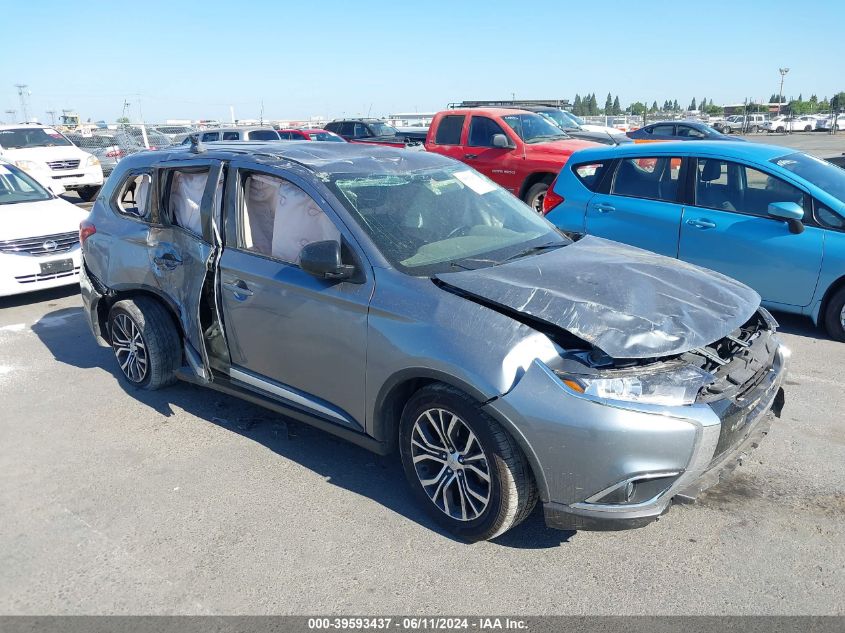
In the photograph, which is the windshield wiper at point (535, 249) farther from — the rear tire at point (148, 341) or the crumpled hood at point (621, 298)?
the rear tire at point (148, 341)

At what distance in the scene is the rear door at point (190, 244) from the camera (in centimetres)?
437

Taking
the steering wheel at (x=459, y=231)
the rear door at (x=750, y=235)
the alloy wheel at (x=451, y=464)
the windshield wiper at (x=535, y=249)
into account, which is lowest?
the alloy wheel at (x=451, y=464)

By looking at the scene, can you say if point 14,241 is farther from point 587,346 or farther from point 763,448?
point 763,448

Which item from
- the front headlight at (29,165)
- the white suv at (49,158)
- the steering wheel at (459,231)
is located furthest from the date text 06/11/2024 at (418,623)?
the front headlight at (29,165)

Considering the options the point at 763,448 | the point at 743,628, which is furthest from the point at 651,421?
the point at 763,448

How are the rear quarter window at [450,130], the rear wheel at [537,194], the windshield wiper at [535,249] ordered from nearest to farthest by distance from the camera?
the windshield wiper at [535,249], the rear wheel at [537,194], the rear quarter window at [450,130]

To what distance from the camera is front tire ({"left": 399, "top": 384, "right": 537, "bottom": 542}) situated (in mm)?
3061

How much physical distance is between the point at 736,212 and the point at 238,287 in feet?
14.8

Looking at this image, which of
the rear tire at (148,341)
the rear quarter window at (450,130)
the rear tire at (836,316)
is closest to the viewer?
the rear tire at (148,341)

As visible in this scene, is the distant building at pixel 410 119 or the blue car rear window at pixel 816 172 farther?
the distant building at pixel 410 119

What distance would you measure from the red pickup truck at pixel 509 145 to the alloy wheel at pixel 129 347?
7.15 metres

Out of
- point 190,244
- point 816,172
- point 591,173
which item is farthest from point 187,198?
point 816,172

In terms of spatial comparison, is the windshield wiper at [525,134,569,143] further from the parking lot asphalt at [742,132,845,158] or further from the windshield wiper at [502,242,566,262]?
the parking lot asphalt at [742,132,845,158]

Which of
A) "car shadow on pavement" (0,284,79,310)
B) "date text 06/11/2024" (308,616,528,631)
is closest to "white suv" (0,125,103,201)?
"car shadow on pavement" (0,284,79,310)
